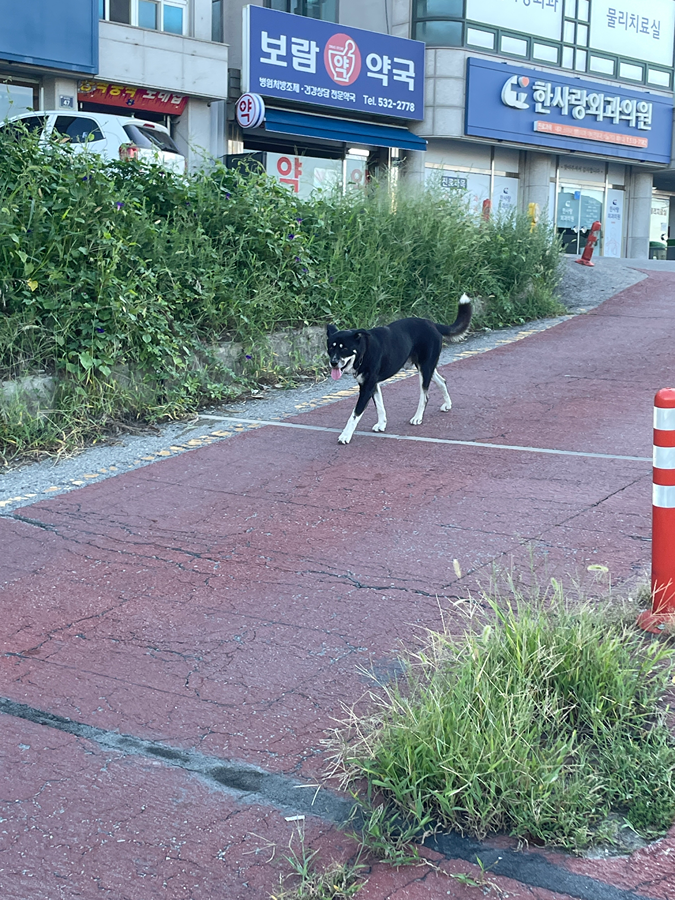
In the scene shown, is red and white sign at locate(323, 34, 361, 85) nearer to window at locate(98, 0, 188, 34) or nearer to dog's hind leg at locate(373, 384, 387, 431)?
window at locate(98, 0, 188, 34)

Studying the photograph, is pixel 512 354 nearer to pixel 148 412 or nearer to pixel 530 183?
pixel 148 412

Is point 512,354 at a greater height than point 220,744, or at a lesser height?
greater

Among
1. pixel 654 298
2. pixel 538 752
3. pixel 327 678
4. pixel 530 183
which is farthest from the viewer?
Result: pixel 530 183

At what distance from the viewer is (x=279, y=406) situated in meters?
8.74

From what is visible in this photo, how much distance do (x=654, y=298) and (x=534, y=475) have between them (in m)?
8.59

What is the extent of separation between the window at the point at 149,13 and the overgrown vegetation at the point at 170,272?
461 inches

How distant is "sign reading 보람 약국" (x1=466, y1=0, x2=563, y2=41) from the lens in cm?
2638

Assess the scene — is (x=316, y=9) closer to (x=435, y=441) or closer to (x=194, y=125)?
(x=194, y=125)

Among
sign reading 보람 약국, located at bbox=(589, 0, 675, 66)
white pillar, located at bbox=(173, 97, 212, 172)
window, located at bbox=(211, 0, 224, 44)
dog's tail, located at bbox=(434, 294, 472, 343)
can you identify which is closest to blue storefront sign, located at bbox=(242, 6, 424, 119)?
white pillar, located at bbox=(173, 97, 212, 172)

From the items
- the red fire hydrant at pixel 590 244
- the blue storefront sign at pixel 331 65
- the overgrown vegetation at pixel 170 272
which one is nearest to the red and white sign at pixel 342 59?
the blue storefront sign at pixel 331 65

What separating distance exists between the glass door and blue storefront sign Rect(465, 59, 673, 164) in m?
1.32

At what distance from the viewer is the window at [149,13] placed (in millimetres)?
20484

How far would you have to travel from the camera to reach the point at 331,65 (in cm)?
2328

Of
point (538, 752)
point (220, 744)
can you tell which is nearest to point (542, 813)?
point (538, 752)
